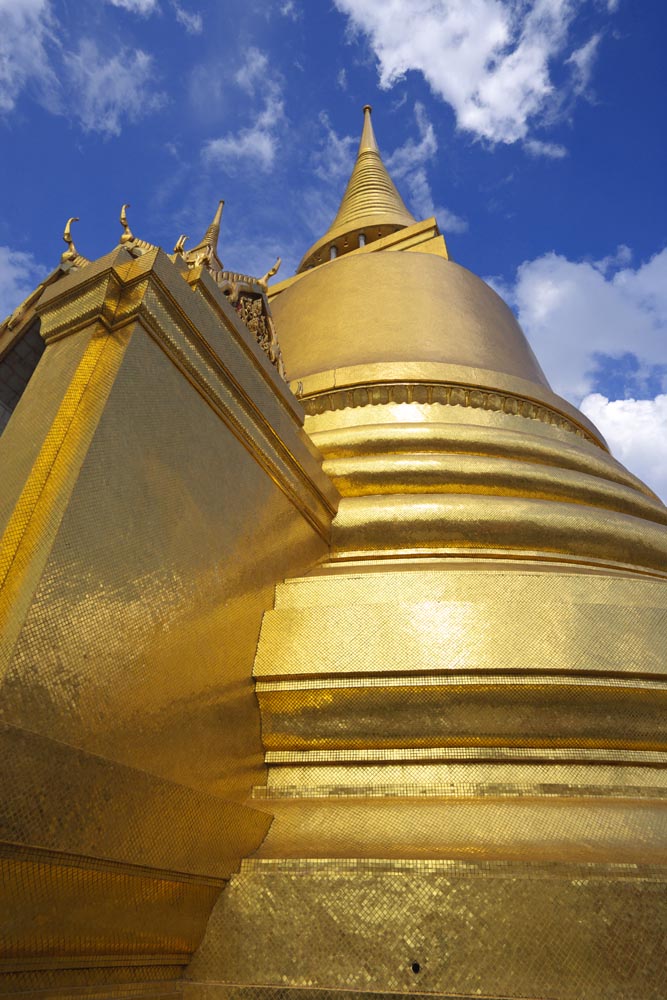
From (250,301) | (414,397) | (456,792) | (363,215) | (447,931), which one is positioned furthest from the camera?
(363,215)

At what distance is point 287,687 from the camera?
187cm

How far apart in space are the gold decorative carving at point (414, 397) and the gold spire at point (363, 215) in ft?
16.6

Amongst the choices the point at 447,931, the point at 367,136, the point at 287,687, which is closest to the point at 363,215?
the point at 367,136

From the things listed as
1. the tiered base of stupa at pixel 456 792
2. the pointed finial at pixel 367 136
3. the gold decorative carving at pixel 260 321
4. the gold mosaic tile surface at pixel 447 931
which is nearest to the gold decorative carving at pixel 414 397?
the gold decorative carving at pixel 260 321

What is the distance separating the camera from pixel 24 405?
1533 mm

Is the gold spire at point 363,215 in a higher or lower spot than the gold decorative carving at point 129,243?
higher

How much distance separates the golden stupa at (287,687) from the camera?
1.13 metres

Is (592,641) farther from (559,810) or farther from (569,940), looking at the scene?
(569,940)

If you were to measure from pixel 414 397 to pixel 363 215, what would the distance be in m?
5.77

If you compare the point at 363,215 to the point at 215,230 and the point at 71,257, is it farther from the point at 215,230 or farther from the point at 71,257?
the point at 71,257

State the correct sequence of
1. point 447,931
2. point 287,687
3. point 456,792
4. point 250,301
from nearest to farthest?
point 447,931
point 456,792
point 287,687
point 250,301

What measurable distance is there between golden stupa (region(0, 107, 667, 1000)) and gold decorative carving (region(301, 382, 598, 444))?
0.32m

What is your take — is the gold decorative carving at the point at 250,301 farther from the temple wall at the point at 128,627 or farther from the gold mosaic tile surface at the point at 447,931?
the gold mosaic tile surface at the point at 447,931

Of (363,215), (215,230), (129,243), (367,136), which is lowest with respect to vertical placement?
(129,243)
